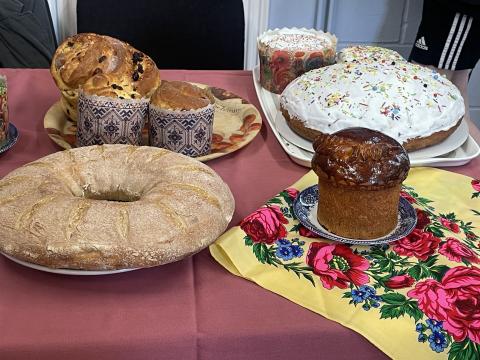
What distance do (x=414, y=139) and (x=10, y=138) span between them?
2.26ft

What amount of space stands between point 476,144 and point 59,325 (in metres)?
0.79

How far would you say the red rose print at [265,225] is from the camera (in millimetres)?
807

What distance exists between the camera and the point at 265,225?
83cm

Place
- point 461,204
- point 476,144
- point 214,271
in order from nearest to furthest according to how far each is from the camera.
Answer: point 214,271
point 461,204
point 476,144

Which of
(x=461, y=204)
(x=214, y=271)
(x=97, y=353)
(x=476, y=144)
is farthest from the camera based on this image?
(x=476, y=144)

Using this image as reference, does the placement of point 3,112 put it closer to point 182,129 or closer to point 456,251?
point 182,129

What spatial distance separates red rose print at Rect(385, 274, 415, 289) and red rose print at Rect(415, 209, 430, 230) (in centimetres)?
13

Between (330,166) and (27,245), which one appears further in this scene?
(330,166)

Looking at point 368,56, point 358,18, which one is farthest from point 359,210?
point 358,18

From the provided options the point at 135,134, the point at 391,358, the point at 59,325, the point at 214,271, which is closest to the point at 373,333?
the point at 391,358

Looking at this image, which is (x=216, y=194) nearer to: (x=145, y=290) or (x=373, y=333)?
(x=145, y=290)

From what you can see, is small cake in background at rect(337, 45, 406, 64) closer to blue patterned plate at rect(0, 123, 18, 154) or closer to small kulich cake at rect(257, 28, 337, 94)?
small kulich cake at rect(257, 28, 337, 94)

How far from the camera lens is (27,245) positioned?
68cm

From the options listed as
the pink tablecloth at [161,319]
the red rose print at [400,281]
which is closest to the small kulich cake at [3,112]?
the pink tablecloth at [161,319]
